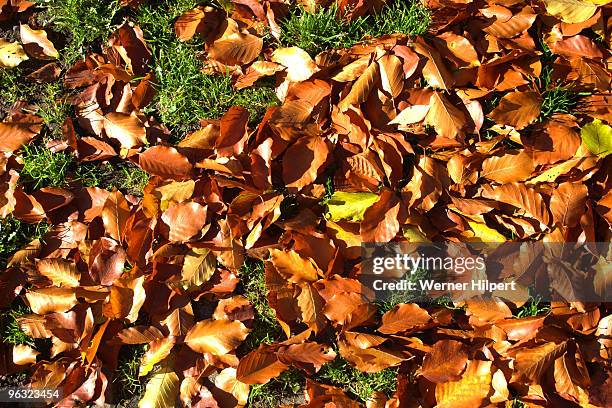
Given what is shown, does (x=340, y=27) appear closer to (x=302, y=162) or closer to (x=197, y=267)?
(x=302, y=162)

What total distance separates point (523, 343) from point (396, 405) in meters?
0.49

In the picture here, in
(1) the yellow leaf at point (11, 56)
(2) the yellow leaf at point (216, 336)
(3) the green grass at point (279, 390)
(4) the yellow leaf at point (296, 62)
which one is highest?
(1) the yellow leaf at point (11, 56)

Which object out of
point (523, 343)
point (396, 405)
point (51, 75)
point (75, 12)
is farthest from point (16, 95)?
point (523, 343)

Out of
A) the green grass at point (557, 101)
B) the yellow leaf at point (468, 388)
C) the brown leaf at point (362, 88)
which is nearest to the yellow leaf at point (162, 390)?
the yellow leaf at point (468, 388)

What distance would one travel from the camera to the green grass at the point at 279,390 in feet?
7.50

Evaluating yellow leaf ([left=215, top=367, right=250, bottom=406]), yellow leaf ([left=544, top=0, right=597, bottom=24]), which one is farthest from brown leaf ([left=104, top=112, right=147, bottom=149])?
yellow leaf ([left=544, top=0, right=597, bottom=24])

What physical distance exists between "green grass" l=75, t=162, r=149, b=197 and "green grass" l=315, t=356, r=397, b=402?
100 centimetres

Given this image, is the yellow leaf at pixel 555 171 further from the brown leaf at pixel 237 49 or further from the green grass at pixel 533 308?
the brown leaf at pixel 237 49

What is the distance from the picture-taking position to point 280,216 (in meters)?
2.35

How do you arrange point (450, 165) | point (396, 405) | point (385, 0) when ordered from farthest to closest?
1. point (385, 0)
2. point (450, 165)
3. point (396, 405)

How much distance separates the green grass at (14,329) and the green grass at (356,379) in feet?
3.59

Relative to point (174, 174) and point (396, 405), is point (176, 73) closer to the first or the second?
point (174, 174)

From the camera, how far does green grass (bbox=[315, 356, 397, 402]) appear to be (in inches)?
89.0

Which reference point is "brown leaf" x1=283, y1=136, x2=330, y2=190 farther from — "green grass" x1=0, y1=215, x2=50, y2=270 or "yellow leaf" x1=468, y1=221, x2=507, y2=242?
"green grass" x1=0, y1=215, x2=50, y2=270
